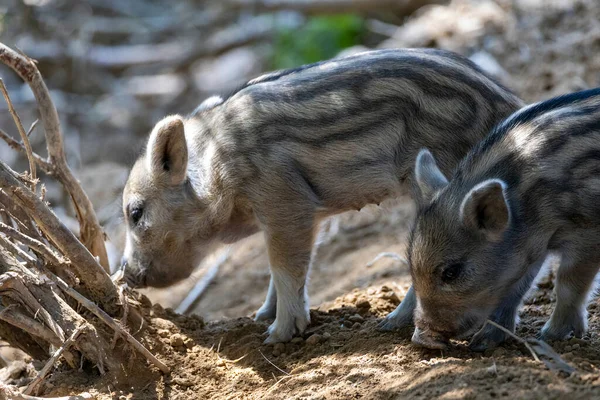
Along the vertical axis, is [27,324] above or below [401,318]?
above

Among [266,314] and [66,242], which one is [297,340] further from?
[66,242]

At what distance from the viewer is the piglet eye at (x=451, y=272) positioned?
4234mm

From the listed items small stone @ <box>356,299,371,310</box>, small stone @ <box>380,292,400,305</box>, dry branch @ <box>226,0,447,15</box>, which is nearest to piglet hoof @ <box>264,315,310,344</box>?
small stone @ <box>356,299,371,310</box>

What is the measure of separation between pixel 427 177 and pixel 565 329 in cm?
106

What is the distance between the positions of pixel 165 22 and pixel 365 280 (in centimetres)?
892

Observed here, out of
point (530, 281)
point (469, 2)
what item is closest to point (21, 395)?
point (530, 281)

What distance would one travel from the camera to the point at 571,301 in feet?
14.1

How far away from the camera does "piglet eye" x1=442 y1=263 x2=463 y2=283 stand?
167 inches

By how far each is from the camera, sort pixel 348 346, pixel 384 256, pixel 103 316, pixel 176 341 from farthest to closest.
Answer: pixel 384 256
pixel 176 341
pixel 348 346
pixel 103 316

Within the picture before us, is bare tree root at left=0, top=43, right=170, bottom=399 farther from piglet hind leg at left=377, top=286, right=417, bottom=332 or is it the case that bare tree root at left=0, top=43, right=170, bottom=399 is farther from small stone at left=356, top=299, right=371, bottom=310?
small stone at left=356, top=299, right=371, bottom=310

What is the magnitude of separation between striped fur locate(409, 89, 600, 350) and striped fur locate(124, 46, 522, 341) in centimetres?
55

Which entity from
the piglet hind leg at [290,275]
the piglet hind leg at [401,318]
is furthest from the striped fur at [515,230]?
the piglet hind leg at [290,275]

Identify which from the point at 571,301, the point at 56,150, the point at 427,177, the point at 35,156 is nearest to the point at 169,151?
the point at 56,150

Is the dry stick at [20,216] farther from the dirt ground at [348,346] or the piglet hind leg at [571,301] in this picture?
the piglet hind leg at [571,301]
